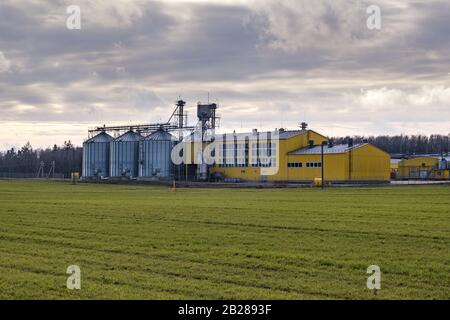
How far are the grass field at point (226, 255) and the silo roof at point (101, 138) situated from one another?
84.0 m

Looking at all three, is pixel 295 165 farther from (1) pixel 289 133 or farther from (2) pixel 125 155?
(2) pixel 125 155

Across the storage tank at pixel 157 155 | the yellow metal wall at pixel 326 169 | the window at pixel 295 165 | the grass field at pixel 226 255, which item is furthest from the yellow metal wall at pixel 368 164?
the grass field at pixel 226 255

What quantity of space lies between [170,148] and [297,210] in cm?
6888

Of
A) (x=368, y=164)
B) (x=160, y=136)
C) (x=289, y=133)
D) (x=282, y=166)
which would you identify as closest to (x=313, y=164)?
(x=282, y=166)

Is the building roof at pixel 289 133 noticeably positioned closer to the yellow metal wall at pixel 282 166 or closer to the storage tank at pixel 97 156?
the yellow metal wall at pixel 282 166

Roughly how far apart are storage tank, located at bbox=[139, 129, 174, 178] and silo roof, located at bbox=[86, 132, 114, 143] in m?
10.6

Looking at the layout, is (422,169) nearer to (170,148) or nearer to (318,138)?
(318,138)

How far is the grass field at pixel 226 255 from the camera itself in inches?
485

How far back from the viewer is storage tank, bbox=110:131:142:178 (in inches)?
4107

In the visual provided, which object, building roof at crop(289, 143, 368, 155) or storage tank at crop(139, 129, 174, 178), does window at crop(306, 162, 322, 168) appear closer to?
building roof at crop(289, 143, 368, 155)

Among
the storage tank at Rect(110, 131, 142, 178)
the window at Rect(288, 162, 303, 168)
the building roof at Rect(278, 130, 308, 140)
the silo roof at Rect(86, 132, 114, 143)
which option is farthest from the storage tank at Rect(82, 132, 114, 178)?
the window at Rect(288, 162, 303, 168)

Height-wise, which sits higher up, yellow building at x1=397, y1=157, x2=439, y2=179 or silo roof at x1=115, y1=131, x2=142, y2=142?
silo roof at x1=115, y1=131, x2=142, y2=142
